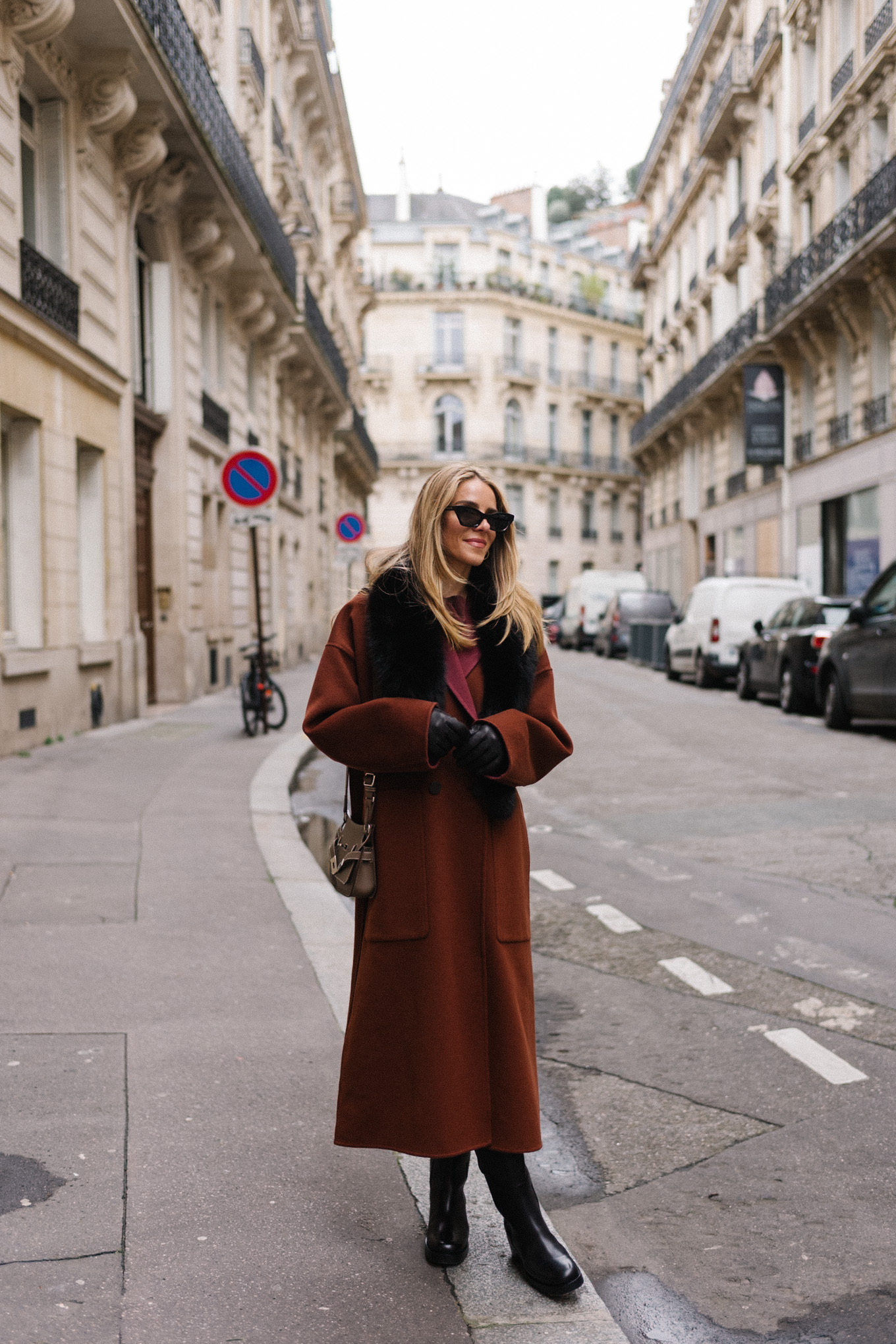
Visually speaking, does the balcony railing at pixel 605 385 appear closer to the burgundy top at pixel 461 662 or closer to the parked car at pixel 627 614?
the parked car at pixel 627 614

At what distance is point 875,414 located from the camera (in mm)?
25578

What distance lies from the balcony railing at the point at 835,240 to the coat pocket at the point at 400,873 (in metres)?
22.8

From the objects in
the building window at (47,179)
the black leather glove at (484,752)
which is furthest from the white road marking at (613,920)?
the building window at (47,179)

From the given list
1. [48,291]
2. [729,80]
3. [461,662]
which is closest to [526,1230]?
[461,662]

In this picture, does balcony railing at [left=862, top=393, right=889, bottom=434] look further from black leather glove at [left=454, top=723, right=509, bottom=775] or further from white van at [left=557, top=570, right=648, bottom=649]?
black leather glove at [left=454, top=723, right=509, bottom=775]

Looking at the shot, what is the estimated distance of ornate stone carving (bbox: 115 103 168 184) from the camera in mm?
15016

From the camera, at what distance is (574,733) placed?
14359 mm

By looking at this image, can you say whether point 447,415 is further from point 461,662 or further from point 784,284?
point 461,662

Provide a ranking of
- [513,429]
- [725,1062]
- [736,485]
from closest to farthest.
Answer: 1. [725,1062]
2. [736,485]
3. [513,429]

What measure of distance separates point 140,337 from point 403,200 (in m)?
57.1

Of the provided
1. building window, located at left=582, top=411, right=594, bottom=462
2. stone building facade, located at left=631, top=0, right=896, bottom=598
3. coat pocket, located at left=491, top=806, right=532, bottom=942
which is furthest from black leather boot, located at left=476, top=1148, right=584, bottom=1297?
building window, located at left=582, top=411, right=594, bottom=462

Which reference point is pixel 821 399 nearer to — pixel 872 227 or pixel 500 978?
pixel 872 227

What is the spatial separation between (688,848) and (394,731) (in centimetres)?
531

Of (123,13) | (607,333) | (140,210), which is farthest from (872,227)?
(607,333)
